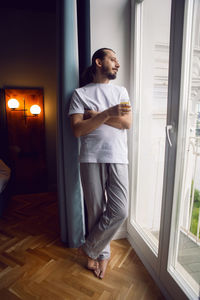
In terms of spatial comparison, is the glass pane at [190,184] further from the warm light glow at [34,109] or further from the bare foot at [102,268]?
the warm light glow at [34,109]

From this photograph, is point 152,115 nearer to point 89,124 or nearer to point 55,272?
point 89,124

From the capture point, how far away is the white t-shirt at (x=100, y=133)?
1.38 m

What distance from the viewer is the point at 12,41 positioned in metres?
2.95

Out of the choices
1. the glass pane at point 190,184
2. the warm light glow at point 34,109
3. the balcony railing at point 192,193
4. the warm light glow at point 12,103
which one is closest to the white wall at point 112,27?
the glass pane at point 190,184

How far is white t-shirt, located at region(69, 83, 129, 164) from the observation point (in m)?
1.38

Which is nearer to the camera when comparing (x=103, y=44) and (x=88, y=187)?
(x=88, y=187)

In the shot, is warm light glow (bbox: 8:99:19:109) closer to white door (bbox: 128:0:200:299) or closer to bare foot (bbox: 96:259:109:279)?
white door (bbox: 128:0:200:299)

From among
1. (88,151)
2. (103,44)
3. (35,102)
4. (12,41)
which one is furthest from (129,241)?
(12,41)

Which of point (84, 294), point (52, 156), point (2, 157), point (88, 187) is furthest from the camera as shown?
point (52, 156)

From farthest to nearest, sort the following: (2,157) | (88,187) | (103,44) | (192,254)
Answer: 1. (2,157)
2. (103,44)
3. (88,187)
4. (192,254)

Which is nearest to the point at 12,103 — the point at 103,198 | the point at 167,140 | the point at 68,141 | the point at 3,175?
the point at 3,175

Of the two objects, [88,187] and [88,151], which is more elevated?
[88,151]

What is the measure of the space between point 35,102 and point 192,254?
2696 mm

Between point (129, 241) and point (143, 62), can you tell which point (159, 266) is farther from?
point (143, 62)
